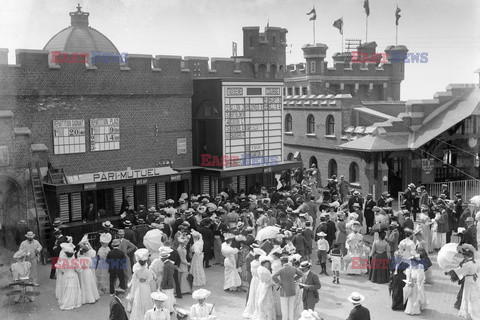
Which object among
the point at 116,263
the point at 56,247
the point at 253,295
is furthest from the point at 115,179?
the point at 253,295

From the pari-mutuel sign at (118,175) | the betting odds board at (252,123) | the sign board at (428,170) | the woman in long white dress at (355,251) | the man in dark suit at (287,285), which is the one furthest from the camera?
the sign board at (428,170)

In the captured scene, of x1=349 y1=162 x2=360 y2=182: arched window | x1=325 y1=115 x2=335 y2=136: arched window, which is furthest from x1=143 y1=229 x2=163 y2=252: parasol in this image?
x1=325 y1=115 x2=335 y2=136: arched window

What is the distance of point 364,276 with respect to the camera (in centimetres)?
1795

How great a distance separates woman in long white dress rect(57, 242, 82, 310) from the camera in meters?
15.3

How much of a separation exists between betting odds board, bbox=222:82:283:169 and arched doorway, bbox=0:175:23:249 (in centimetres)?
926

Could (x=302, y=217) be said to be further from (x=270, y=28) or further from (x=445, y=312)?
(x=270, y=28)

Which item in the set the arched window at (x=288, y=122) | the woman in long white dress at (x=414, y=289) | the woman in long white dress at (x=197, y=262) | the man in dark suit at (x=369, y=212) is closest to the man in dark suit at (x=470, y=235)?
the woman in long white dress at (x=414, y=289)

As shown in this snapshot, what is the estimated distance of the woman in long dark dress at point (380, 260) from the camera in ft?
54.9

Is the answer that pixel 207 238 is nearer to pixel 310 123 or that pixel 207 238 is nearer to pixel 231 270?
pixel 231 270

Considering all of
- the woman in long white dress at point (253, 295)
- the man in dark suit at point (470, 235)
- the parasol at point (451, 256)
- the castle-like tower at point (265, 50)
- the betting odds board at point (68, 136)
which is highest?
the castle-like tower at point (265, 50)

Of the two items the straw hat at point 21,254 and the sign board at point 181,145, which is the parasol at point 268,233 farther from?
the sign board at point 181,145

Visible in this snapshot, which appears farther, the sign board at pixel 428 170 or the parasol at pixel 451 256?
the sign board at pixel 428 170

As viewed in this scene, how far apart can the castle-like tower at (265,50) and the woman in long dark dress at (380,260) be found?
15.2m

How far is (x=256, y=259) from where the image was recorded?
14.8 meters
